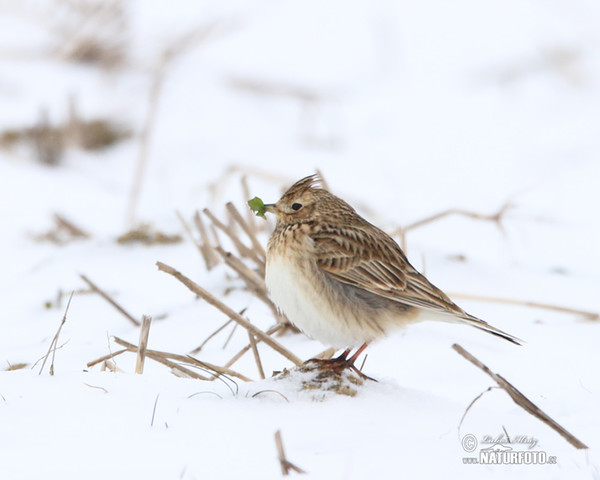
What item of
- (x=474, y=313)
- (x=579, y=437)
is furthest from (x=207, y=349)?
(x=579, y=437)

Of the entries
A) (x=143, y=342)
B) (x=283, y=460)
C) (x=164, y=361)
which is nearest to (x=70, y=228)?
(x=164, y=361)

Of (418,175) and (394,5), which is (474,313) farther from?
(394,5)

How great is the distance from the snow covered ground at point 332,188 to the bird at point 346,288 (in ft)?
0.88

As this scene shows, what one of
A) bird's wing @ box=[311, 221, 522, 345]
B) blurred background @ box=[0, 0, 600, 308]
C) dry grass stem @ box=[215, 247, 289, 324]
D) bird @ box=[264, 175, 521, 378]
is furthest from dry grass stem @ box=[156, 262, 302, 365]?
blurred background @ box=[0, 0, 600, 308]

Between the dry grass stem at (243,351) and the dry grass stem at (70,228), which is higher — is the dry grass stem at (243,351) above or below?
below

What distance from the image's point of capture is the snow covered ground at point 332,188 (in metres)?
3.11

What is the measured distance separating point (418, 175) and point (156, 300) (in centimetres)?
521

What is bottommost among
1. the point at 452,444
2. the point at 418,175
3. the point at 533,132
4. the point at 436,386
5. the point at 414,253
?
the point at 452,444

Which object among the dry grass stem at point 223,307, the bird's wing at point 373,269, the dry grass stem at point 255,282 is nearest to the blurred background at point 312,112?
the dry grass stem at point 255,282

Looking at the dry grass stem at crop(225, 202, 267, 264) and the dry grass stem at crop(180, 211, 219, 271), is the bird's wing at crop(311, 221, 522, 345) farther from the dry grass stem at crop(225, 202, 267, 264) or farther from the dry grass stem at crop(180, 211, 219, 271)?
the dry grass stem at crop(180, 211, 219, 271)

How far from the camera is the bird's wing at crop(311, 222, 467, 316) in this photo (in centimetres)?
390

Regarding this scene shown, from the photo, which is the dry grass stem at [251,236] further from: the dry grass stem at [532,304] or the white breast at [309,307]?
the dry grass stem at [532,304]

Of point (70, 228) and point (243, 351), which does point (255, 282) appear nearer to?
point (243, 351)

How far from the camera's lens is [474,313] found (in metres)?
5.37
